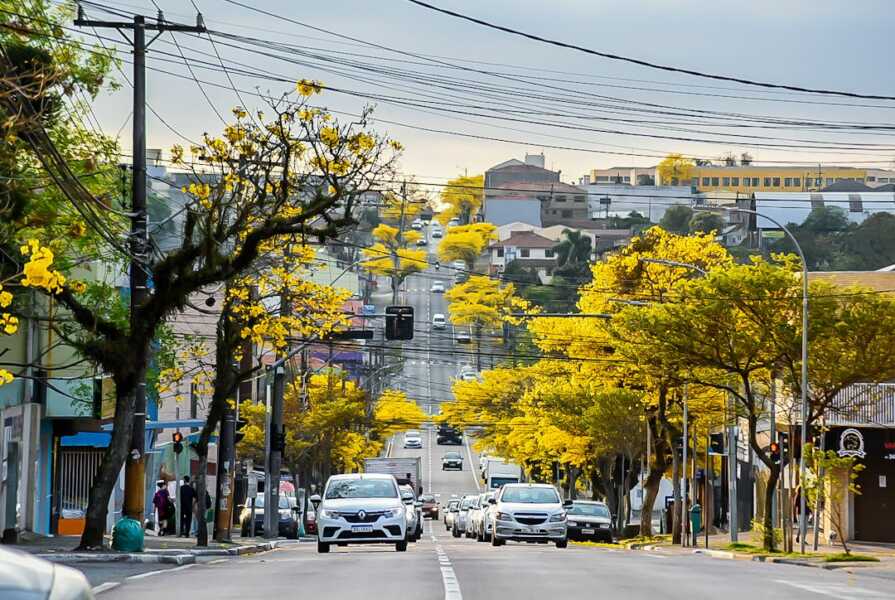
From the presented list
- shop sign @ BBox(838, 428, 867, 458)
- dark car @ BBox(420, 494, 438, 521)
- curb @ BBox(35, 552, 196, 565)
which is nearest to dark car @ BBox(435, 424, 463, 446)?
dark car @ BBox(420, 494, 438, 521)

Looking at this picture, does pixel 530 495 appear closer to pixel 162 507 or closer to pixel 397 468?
pixel 162 507

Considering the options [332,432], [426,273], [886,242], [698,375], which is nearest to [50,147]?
[698,375]

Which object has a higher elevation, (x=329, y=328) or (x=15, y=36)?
(x=15, y=36)

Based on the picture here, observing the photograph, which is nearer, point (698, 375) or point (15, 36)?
point (15, 36)

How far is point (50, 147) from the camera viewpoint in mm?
19938

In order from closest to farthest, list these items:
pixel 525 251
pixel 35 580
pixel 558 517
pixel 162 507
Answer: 1. pixel 35 580
2. pixel 558 517
3. pixel 162 507
4. pixel 525 251

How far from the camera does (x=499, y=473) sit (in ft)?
356

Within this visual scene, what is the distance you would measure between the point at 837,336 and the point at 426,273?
14658cm

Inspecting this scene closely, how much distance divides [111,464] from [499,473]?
8180cm

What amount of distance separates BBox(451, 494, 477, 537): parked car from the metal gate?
13.0 metres

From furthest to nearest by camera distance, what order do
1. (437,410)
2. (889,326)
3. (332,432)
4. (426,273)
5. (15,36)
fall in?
(426,273)
(437,410)
(332,432)
(889,326)
(15,36)

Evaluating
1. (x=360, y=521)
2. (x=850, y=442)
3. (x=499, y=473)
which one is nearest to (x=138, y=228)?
(x=360, y=521)

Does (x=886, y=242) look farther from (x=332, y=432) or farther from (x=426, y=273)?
(x=332, y=432)

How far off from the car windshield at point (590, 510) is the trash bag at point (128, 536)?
1118 inches
